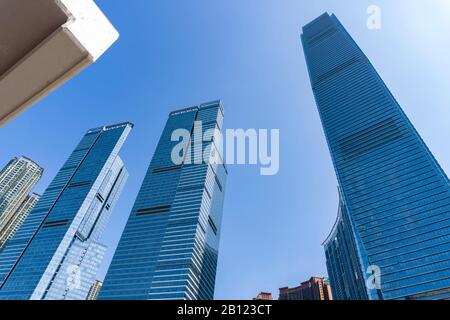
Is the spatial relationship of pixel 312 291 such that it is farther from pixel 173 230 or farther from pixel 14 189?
pixel 14 189

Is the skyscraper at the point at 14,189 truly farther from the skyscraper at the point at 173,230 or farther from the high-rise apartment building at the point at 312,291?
the high-rise apartment building at the point at 312,291

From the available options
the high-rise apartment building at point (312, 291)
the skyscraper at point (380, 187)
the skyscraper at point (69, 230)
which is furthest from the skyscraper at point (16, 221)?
the skyscraper at point (380, 187)

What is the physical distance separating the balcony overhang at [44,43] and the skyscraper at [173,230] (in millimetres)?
84183

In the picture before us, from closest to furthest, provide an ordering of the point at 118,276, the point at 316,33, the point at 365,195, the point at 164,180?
1. the point at 365,195
2. the point at 118,276
3. the point at 164,180
4. the point at 316,33

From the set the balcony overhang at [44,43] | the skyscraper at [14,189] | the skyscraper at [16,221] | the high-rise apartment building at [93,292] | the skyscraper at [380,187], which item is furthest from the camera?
the high-rise apartment building at [93,292]

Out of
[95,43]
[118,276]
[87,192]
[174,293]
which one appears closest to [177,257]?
[174,293]

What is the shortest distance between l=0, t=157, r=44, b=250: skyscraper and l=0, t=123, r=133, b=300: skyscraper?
6231 mm

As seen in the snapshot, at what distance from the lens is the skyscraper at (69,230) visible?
10431 centimetres

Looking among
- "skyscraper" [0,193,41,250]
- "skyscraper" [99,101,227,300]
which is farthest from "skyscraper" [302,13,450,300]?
"skyscraper" [0,193,41,250]

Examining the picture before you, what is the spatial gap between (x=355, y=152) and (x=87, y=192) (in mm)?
100223

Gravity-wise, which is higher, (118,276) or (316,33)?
(316,33)

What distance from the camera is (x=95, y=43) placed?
1713mm

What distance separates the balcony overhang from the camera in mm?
1599
